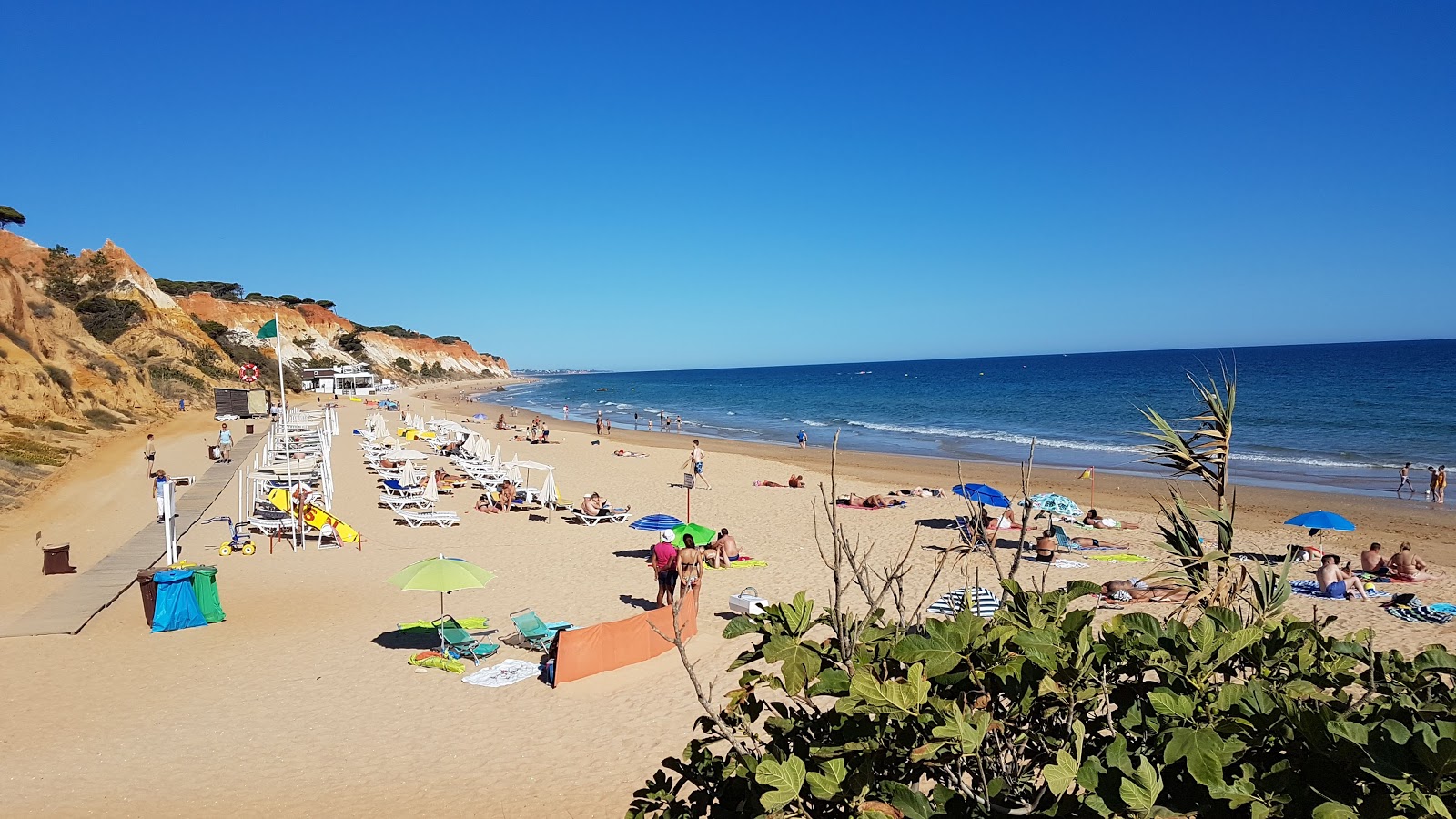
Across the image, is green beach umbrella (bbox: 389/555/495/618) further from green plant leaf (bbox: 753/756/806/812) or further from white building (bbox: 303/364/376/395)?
white building (bbox: 303/364/376/395)

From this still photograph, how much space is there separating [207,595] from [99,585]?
2.27 meters

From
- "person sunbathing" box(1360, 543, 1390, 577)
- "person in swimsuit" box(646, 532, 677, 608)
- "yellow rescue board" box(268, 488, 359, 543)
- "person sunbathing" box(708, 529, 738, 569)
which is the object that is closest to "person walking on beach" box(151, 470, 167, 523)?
"yellow rescue board" box(268, 488, 359, 543)

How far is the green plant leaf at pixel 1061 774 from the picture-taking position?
1.81m

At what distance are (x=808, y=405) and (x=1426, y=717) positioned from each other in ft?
215

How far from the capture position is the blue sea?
27953 millimetres

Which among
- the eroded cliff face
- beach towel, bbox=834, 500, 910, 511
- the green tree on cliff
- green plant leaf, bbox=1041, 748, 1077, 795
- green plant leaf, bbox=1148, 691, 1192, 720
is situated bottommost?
beach towel, bbox=834, 500, 910, 511

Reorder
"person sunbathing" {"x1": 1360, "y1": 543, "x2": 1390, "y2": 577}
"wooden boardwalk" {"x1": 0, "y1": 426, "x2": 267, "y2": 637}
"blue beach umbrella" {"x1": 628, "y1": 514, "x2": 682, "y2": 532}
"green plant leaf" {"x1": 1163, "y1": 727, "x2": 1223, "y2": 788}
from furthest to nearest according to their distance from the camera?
"blue beach umbrella" {"x1": 628, "y1": 514, "x2": 682, "y2": 532}, "person sunbathing" {"x1": 1360, "y1": 543, "x2": 1390, "y2": 577}, "wooden boardwalk" {"x1": 0, "y1": 426, "x2": 267, "y2": 637}, "green plant leaf" {"x1": 1163, "y1": 727, "x2": 1223, "y2": 788}

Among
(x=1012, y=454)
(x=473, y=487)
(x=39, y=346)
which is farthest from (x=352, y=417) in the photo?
(x=1012, y=454)

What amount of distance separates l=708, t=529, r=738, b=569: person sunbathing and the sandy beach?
0.47 m

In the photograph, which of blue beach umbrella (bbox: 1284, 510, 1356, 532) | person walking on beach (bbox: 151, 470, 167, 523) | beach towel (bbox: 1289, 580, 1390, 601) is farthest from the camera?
blue beach umbrella (bbox: 1284, 510, 1356, 532)

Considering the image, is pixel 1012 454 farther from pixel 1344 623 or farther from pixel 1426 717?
pixel 1426 717

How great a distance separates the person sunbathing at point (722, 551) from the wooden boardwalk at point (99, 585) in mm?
7963

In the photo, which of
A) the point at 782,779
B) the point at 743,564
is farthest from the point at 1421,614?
the point at 782,779

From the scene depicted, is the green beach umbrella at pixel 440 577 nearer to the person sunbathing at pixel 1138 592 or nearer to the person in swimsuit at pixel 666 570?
the person in swimsuit at pixel 666 570
